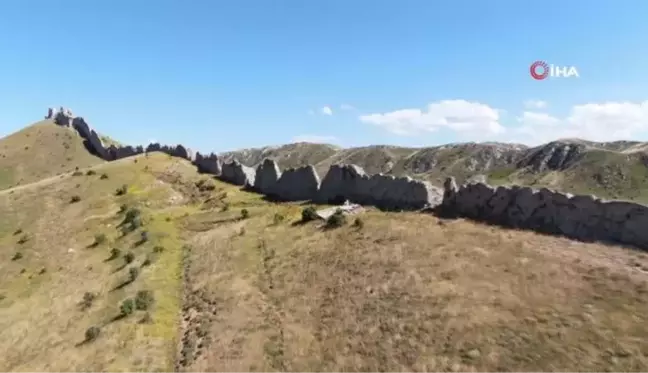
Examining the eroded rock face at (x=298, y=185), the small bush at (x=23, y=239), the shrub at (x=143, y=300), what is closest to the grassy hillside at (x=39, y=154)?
the small bush at (x=23, y=239)

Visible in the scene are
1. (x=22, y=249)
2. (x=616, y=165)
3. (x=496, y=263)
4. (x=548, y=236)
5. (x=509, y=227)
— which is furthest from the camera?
(x=616, y=165)

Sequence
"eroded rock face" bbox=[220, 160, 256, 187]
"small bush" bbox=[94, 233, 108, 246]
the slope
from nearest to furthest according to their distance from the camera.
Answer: the slope → "small bush" bbox=[94, 233, 108, 246] → "eroded rock face" bbox=[220, 160, 256, 187]

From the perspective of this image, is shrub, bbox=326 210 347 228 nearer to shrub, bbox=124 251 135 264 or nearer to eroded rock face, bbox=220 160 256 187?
shrub, bbox=124 251 135 264

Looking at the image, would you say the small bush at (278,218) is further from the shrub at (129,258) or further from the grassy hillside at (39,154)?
the grassy hillside at (39,154)

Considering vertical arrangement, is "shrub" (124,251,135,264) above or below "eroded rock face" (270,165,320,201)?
below

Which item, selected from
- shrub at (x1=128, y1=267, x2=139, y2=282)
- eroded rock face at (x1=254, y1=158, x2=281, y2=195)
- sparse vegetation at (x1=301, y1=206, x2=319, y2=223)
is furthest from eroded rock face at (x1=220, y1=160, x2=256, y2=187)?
shrub at (x1=128, y1=267, x2=139, y2=282)

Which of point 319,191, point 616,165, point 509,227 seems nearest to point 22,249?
point 319,191

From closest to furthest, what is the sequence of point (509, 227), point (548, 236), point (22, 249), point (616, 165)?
1. point (548, 236)
2. point (509, 227)
3. point (22, 249)
4. point (616, 165)

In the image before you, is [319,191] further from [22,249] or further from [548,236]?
[22,249]
